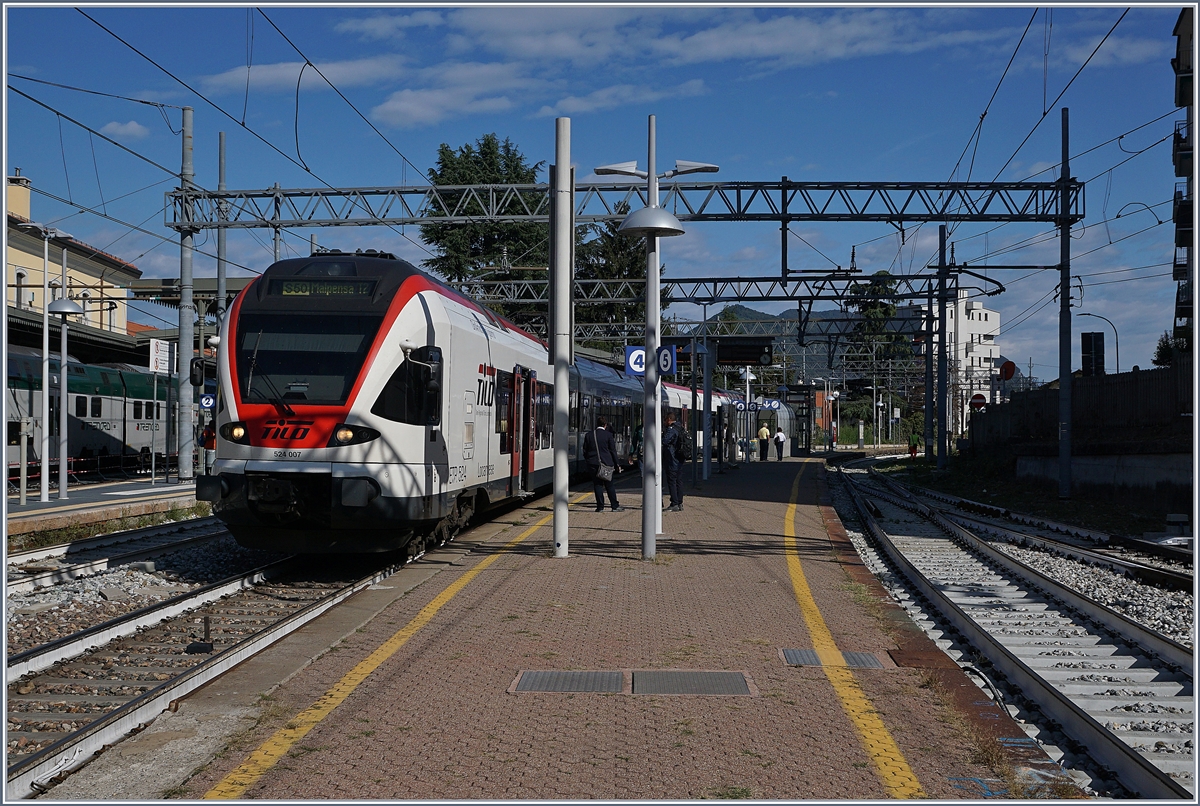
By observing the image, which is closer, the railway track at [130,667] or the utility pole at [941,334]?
the railway track at [130,667]

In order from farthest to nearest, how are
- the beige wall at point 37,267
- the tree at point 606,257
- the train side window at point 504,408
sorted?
the tree at point 606,257
the beige wall at point 37,267
the train side window at point 504,408

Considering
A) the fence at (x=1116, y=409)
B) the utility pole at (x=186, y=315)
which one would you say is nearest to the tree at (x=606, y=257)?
the fence at (x=1116, y=409)

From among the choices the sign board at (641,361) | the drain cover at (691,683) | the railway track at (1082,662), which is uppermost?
A: the sign board at (641,361)

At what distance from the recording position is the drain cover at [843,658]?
7.78m

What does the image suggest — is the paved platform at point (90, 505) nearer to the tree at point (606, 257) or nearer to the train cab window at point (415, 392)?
the train cab window at point (415, 392)

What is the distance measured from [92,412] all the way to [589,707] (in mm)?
29493

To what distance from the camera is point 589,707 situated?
654 cm

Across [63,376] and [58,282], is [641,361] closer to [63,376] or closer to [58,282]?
[63,376]

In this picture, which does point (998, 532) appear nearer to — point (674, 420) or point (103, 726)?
point (674, 420)

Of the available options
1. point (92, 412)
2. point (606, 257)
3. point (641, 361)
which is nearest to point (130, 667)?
point (641, 361)

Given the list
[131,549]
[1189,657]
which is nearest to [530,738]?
[1189,657]

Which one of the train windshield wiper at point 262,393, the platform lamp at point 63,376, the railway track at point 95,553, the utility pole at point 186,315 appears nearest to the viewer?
the train windshield wiper at point 262,393

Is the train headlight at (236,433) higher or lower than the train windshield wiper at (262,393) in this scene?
lower

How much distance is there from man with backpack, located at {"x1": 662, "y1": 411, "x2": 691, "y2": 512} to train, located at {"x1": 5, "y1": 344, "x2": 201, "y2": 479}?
1249cm
